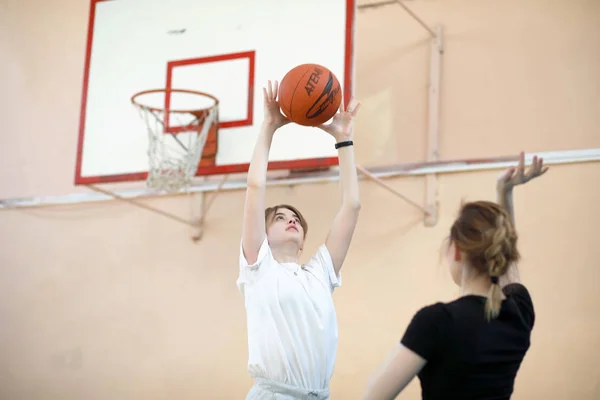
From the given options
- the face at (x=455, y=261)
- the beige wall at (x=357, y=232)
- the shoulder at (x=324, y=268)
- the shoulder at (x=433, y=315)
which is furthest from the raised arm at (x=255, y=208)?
the beige wall at (x=357, y=232)

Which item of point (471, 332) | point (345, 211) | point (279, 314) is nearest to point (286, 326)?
point (279, 314)

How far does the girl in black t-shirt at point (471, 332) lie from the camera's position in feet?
6.02

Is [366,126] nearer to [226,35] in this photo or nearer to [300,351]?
[226,35]

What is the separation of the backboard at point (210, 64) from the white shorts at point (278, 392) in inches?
88.3

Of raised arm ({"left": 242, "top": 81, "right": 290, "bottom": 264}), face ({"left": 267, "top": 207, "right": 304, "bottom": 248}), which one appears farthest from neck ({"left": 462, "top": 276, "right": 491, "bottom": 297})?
face ({"left": 267, "top": 207, "right": 304, "bottom": 248})

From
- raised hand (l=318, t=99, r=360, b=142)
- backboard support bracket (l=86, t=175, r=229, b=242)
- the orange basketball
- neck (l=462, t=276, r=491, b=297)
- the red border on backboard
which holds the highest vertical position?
the red border on backboard

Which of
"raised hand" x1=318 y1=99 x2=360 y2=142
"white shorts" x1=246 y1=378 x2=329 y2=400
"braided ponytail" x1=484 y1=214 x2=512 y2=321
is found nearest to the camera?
"braided ponytail" x1=484 y1=214 x2=512 y2=321

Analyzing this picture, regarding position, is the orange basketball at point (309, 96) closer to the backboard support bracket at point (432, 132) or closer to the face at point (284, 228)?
the face at point (284, 228)

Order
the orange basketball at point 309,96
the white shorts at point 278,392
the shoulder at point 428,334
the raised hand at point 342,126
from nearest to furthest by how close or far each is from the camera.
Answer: the shoulder at point 428,334
the white shorts at point 278,392
the raised hand at point 342,126
the orange basketball at point 309,96

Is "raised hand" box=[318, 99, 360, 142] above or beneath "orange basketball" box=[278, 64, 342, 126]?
beneath

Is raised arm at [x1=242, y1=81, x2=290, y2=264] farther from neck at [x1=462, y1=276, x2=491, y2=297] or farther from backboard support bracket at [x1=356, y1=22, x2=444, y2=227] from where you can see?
backboard support bracket at [x1=356, y1=22, x2=444, y2=227]

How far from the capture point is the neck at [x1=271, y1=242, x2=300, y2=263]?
291 cm

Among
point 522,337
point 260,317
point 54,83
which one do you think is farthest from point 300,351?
point 54,83

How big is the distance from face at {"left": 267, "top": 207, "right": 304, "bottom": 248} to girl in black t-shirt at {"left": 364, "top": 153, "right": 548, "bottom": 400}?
95 centimetres
